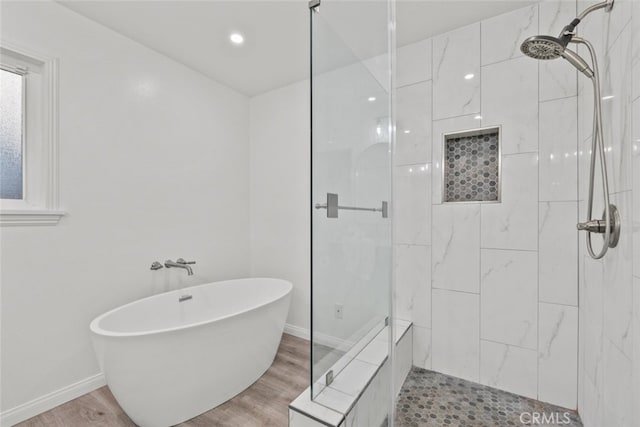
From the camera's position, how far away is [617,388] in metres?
1.08

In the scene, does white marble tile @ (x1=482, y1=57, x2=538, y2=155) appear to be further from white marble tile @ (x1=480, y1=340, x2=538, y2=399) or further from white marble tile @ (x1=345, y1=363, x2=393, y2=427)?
white marble tile @ (x1=345, y1=363, x2=393, y2=427)

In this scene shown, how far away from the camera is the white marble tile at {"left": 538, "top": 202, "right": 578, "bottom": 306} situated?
5.47ft

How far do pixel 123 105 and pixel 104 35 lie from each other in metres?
0.48

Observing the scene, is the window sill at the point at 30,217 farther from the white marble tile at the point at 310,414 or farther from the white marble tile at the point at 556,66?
the white marble tile at the point at 556,66

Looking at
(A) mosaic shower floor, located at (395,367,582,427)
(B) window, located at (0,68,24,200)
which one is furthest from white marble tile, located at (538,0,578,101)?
(B) window, located at (0,68,24,200)

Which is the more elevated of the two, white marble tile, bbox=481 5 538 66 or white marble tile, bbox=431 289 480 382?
white marble tile, bbox=481 5 538 66

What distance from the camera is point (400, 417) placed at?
1621 millimetres

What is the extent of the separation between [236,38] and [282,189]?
1.37 meters

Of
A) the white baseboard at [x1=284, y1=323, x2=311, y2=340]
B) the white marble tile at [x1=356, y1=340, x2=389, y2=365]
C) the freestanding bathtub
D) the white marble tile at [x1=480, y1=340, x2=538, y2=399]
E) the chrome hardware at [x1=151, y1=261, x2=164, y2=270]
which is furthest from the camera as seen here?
the white baseboard at [x1=284, y1=323, x2=311, y2=340]

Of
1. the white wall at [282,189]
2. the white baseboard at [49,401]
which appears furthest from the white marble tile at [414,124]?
the white baseboard at [49,401]

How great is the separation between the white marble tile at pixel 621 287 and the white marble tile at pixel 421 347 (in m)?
1.09

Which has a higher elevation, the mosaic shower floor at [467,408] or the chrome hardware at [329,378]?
the chrome hardware at [329,378]

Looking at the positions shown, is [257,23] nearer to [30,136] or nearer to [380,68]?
[380,68]

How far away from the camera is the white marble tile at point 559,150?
5.48 ft
